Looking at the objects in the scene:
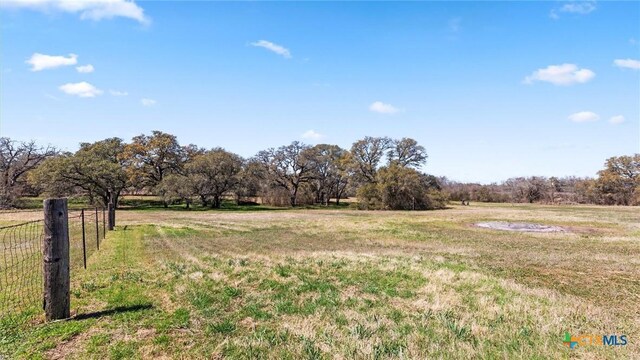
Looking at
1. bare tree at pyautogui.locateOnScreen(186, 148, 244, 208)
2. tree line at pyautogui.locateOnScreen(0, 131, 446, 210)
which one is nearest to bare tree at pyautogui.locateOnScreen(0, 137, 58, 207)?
tree line at pyautogui.locateOnScreen(0, 131, 446, 210)

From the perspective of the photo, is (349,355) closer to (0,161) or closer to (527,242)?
(527,242)

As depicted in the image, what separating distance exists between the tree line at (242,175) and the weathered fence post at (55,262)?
43629 mm

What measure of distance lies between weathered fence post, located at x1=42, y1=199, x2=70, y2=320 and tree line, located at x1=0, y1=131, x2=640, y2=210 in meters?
43.6

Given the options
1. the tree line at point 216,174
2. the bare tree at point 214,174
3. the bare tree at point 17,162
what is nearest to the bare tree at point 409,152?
the tree line at point 216,174

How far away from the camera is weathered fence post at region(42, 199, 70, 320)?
5.61 m

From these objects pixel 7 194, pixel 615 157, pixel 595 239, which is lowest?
pixel 595 239

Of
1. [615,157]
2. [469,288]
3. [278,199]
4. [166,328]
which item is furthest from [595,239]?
[615,157]

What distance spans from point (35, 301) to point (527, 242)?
61.4 feet

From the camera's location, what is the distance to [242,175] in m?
55.8

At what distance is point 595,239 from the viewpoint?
18.3 metres

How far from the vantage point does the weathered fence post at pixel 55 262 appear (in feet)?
18.4

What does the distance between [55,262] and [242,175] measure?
2001 inches

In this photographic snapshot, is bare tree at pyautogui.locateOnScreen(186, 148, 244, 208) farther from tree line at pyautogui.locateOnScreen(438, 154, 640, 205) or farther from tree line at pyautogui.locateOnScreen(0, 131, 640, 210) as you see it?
tree line at pyautogui.locateOnScreen(438, 154, 640, 205)

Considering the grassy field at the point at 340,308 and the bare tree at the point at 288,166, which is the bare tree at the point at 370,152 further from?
the grassy field at the point at 340,308
